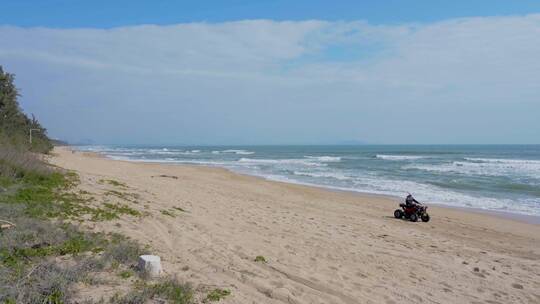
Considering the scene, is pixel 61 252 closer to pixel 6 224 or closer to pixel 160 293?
pixel 6 224

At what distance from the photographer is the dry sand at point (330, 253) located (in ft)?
17.4

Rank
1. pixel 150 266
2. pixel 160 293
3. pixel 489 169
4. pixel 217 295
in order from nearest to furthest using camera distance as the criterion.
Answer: pixel 160 293 → pixel 217 295 → pixel 150 266 → pixel 489 169

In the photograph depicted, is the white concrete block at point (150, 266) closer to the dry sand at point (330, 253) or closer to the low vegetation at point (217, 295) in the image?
the dry sand at point (330, 253)

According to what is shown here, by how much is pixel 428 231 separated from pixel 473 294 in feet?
17.7

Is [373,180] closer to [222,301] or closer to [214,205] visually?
[214,205]

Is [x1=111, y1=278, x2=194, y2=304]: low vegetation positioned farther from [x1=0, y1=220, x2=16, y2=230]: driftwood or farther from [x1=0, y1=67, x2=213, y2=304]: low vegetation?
[x1=0, y1=220, x2=16, y2=230]: driftwood

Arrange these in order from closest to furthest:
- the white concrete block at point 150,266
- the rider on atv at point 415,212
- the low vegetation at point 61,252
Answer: the low vegetation at point 61,252 → the white concrete block at point 150,266 → the rider on atv at point 415,212

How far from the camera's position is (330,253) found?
283 inches

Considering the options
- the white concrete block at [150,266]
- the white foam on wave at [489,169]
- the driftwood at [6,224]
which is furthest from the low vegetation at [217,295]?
the white foam on wave at [489,169]

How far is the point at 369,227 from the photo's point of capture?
34.6 feet

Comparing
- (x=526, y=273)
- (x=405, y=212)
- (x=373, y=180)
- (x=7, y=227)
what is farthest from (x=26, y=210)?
(x=373, y=180)

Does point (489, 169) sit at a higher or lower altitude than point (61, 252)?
lower

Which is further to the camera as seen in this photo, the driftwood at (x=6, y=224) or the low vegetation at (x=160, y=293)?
the driftwood at (x=6, y=224)

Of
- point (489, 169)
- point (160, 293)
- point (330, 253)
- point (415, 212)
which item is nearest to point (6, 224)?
point (160, 293)
